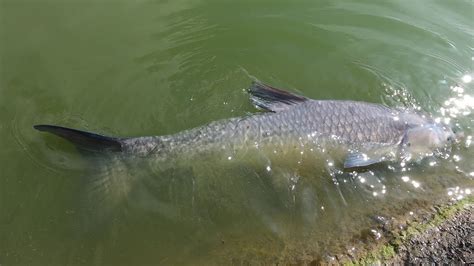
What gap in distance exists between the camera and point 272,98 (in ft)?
14.9

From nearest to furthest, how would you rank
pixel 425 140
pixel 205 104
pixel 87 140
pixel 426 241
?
pixel 426 241
pixel 87 140
pixel 425 140
pixel 205 104

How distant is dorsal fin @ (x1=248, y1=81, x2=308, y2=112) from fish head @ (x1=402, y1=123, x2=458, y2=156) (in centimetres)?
117

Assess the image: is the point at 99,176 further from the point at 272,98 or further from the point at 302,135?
the point at 302,135

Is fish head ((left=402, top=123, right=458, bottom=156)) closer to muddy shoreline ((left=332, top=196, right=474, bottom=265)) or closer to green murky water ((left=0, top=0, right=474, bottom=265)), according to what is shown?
green murky water ((left=0, top=0, right=474, bottom=265))

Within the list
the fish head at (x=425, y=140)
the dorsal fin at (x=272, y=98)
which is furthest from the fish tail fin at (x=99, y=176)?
the fish head at (x=425, y=140)

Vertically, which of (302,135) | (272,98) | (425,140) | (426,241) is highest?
(272,98)

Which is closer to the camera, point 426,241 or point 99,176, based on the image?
point 426,241

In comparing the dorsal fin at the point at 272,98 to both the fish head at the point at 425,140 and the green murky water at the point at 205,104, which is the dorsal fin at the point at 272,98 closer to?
the green murky water at the point at 205,104

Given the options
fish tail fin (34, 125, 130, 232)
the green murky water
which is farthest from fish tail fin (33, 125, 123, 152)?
the green murky water

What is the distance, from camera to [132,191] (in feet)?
13.5

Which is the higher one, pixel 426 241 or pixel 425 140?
pixel 425 140

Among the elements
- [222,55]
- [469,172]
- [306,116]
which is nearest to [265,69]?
[222,55]

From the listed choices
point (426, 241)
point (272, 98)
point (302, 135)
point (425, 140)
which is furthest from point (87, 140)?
point (425, 140)

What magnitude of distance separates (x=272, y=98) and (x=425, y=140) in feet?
5.46
